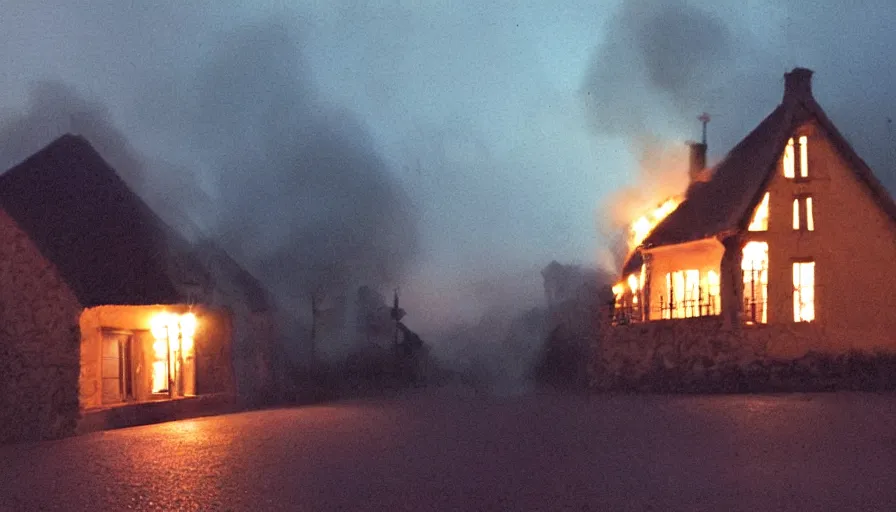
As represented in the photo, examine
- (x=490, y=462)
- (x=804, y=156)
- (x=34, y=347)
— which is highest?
(x=804, y=156)

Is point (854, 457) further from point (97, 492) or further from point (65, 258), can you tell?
point (65, 258)

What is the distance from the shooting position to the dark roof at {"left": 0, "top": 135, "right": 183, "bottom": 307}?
17672 millimetres

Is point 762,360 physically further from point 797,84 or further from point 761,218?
point 797,84

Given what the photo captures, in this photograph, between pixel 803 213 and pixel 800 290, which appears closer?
pixel 803 213

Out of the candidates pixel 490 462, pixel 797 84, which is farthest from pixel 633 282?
pixel 490 462

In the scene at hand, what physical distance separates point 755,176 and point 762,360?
474cm

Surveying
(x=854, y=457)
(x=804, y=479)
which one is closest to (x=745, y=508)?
(x=804, y=479)

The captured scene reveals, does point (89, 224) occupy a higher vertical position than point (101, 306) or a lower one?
higher

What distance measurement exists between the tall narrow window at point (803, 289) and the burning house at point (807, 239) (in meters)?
0.02

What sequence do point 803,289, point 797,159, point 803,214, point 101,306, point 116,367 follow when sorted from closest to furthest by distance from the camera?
point 101,306 → point 116,367 → point 803,214 → point 803,289 → point 797,159

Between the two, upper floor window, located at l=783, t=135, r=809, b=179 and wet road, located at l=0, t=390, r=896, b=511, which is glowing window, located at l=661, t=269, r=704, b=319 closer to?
upper floor window, located at l=783, t=135, r=809, b=179

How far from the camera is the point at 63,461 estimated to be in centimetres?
1219

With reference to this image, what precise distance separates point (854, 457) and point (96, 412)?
12882mm

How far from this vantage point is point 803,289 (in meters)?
23.0
